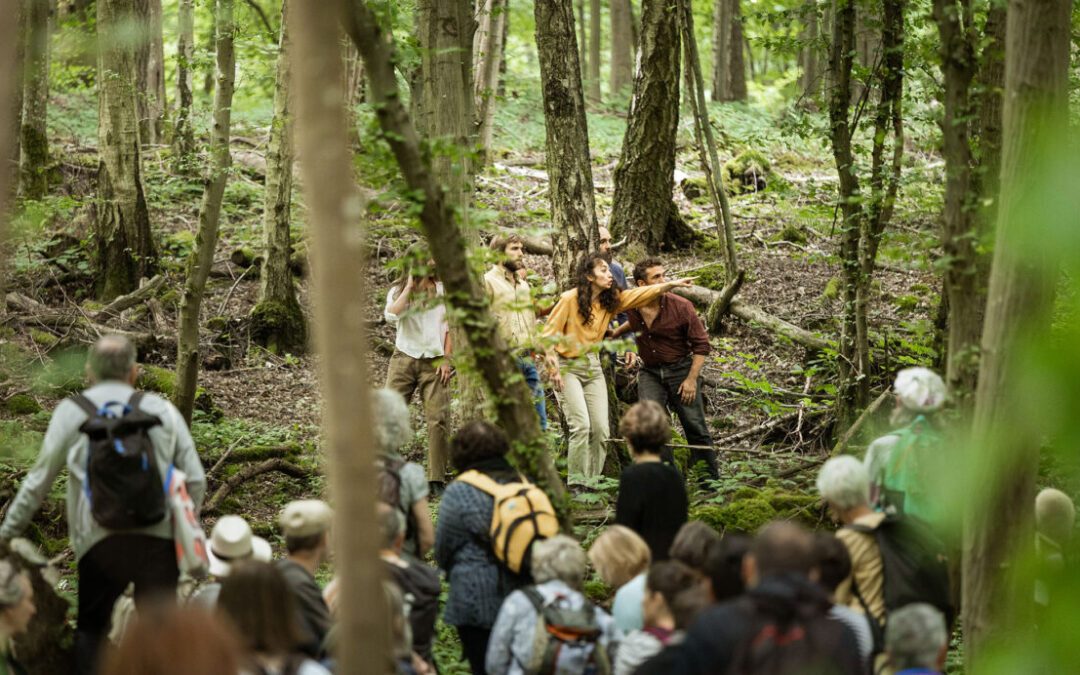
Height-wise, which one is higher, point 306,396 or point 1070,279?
point 1070,279

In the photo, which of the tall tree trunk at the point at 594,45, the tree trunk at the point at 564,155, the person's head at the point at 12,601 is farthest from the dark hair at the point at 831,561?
the tall tree trunk at the point at 594,45

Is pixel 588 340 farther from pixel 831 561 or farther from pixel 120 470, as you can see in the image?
pixel 831 561

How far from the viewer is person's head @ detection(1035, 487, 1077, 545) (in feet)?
16.6

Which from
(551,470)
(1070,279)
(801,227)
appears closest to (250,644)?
(551,470)

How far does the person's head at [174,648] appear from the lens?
3049 mm

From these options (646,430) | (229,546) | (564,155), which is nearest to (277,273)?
(564,155)

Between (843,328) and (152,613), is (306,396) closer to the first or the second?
(843,328)

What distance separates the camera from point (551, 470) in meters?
5.93

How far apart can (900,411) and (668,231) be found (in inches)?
390

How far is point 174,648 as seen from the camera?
307 centimetres

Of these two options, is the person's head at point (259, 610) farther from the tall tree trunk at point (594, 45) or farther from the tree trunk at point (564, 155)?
the tall tree trunk at point (594, 45)

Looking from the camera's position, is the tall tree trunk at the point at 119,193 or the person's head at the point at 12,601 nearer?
the person's head at the point at 12,601

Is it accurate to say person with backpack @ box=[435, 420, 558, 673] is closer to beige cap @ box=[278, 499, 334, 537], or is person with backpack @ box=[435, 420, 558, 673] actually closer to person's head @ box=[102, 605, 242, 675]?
beige cap @ box=[278, 499, 334, 537]

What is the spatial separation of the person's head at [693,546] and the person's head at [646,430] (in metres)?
0.97
